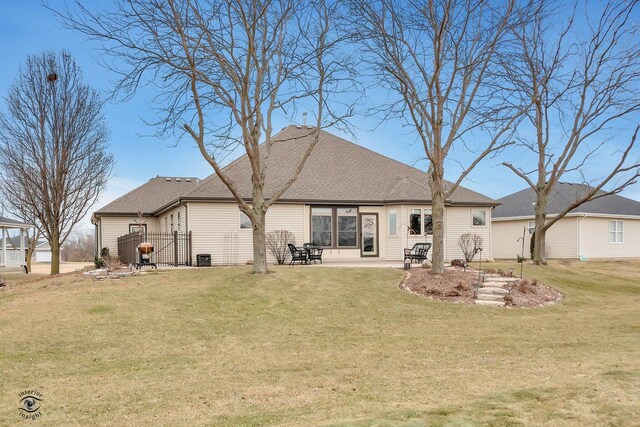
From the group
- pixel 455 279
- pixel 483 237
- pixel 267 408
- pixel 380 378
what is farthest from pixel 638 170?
pixel 267 408

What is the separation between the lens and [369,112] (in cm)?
2022

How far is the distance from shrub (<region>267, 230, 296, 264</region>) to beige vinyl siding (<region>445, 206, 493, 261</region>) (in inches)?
315

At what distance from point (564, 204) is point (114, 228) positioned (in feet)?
94.3

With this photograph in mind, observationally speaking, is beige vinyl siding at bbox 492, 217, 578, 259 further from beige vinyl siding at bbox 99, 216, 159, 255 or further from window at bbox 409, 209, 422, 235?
beige vinyl siding at bbox 99, 216, 159, 255

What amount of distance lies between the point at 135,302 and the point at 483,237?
18.7 meters

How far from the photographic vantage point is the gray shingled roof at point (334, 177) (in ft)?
81.6

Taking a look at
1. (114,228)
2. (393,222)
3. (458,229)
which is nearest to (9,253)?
(114,228)

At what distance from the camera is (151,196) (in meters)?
35.2

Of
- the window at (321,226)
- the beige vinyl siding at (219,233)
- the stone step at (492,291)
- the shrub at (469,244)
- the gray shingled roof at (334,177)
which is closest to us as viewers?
the stone step at (492,291)

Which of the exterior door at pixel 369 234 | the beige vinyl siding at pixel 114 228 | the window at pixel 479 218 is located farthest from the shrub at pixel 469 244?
the beige vinyl siding at pixel 114 228

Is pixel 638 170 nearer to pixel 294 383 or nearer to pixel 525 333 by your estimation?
pixel 525 333

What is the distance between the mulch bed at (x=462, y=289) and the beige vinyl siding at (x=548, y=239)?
16.8 meters

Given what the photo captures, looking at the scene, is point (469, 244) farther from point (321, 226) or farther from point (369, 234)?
point (321, 226)

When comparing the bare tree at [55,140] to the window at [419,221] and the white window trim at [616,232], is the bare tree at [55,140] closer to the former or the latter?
the window at [419,221]
